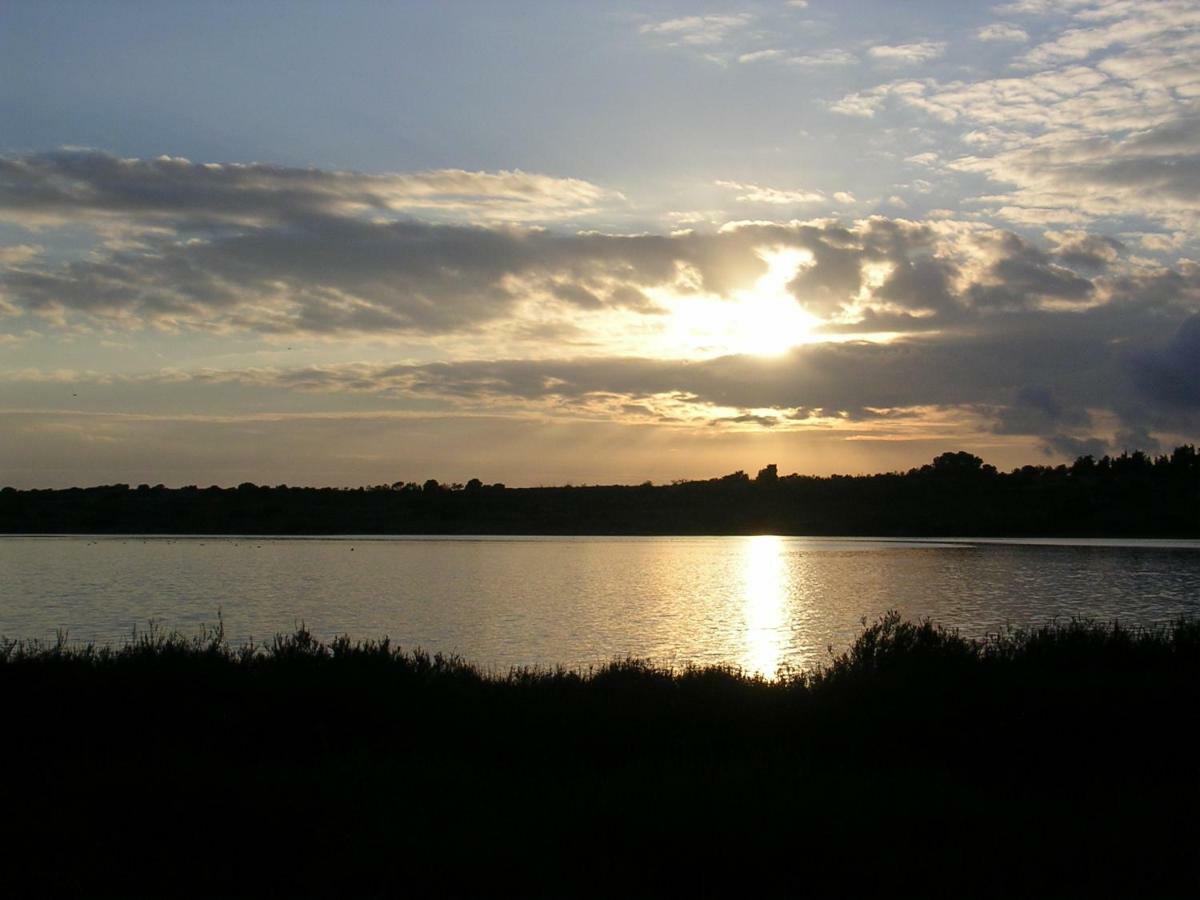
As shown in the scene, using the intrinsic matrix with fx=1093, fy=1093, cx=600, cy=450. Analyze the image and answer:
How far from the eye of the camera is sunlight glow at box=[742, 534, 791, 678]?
25000mm

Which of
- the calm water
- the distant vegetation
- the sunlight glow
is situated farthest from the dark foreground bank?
the distant vegetation

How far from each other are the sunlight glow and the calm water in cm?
10

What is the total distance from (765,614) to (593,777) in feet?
A: 86.9

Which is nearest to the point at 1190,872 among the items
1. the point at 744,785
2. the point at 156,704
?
the point at 744,785

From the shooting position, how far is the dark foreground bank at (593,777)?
841 cm

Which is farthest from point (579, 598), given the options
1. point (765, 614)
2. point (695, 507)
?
point (695, 507)

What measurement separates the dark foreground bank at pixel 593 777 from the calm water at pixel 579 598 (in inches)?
283

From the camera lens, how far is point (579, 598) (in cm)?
4038

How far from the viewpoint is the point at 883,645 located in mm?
17281

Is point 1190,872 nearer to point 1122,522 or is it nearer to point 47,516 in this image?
point 1122,522

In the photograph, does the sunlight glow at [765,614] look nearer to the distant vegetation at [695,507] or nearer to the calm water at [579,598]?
the calm water at [579,598]

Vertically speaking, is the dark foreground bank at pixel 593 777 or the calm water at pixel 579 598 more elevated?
the dark foreground bank at pixel 593 777

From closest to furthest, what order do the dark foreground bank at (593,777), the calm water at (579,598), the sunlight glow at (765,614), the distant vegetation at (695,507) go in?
1. the dark foreground bank at (593,777)
2. the sunlight glow at (765,614)
3. the calm water at (579,598)
4. the distant vegetation at (695,507)

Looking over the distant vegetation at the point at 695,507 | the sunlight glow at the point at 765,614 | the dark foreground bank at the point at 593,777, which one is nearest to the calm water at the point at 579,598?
the sunlight glow at the point at 765,614
